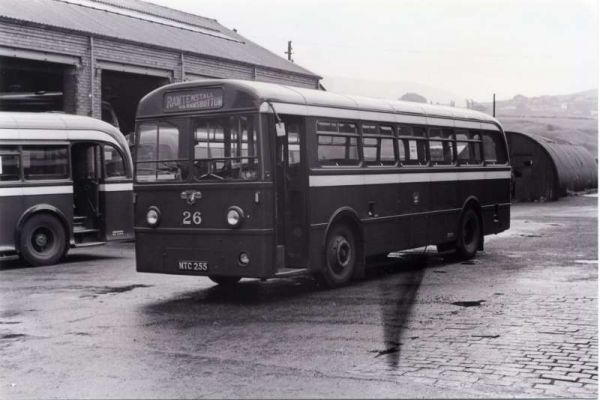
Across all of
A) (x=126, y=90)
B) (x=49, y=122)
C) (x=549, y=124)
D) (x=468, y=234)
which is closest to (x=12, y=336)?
(x=49, y=122)

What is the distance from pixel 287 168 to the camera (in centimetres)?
1090

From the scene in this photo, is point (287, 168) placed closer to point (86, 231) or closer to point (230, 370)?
point (230, 370)

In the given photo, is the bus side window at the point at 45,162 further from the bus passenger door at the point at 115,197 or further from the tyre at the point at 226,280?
the tyre at the point at 226,280

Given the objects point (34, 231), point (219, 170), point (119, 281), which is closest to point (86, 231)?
point (34, 231)

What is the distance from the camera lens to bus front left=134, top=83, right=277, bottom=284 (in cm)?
1021

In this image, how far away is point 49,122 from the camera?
15.8 metres

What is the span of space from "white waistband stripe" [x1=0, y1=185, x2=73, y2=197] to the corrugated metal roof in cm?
924

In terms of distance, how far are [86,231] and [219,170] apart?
700 centimetres

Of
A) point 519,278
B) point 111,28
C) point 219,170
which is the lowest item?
point 519,278

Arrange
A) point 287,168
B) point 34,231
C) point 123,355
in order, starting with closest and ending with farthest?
1. point 123,355
2. point 287,168
3. point 34,231

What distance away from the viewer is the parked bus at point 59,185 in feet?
49.9

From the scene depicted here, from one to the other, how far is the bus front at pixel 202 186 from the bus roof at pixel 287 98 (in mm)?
28

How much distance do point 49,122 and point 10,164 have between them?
1.14m

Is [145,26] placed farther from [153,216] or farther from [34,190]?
[153,216]
